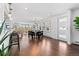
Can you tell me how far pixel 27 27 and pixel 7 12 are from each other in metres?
0.65

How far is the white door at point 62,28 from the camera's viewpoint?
365 cm

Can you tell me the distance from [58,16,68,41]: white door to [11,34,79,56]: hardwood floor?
0.49ft

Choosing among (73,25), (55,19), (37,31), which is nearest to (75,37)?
(73,25)

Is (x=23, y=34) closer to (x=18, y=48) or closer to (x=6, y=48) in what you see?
(x=18, y=48)

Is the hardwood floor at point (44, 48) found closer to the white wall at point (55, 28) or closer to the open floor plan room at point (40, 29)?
the open floor plan room at point (40, 29)

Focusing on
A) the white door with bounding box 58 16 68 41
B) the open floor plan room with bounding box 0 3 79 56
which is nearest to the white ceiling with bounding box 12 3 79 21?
the open floor plan room with bounding box 0 3 79 56

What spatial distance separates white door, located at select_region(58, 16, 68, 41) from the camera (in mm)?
3646

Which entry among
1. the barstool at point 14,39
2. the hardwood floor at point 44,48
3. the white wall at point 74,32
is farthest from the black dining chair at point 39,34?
the white wall at point 74,32

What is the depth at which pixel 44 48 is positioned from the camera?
3.62 meters

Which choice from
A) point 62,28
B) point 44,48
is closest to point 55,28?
point 62,28

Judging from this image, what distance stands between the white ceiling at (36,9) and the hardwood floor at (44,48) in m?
0.54

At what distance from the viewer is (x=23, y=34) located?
12.2ft

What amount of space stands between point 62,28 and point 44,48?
28.2 inches

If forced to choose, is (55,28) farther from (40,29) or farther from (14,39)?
(14,39)
